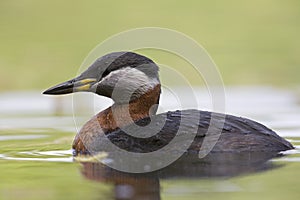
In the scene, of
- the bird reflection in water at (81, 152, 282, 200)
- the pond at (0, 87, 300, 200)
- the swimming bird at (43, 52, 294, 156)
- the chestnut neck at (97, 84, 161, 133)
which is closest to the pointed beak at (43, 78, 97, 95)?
the swimming bird at (43, 52, 294, 156)

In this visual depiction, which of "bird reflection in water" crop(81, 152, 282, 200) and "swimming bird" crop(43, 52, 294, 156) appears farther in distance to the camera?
"swimming bird" crop(43, 52, 294, 156)

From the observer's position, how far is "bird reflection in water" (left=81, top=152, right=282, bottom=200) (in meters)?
8.65

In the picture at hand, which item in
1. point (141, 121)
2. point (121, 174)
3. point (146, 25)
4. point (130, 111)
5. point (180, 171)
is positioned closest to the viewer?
point (121, 174)

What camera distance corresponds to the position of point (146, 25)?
24031 millimetres

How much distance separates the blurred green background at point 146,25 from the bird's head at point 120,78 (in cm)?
730

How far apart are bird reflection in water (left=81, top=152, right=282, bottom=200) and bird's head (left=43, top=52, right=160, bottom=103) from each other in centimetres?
126

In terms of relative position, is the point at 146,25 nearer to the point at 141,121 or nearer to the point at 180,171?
the point at 141,121

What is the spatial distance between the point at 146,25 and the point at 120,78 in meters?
12.8

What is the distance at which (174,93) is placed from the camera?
57.7 feet

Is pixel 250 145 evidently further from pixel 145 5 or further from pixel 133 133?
pixel 145 5

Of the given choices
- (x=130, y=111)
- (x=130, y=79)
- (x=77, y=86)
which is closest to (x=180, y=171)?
(x=130, y=111)

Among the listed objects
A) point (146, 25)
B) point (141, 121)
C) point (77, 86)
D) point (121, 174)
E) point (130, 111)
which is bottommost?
point (121, 174)

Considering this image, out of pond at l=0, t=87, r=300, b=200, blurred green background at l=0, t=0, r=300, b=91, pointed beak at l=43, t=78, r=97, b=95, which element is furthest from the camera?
blurred green background at l=0, t=0, r=300, b=91

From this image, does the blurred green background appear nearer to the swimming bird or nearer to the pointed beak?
the pointed beak
